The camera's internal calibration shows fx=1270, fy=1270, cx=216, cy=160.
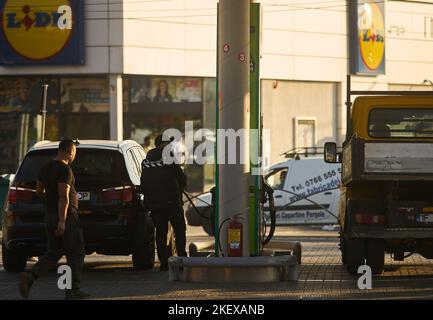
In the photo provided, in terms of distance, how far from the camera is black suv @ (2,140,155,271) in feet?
53.0

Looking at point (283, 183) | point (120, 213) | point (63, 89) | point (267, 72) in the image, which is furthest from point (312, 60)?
point (120, 213)

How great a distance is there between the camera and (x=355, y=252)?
15.6 m

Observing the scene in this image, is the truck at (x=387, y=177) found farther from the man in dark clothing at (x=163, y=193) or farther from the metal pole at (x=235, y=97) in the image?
the man in dark clothing at (x=163, y=193)

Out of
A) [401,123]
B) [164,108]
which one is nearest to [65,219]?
[401,123]

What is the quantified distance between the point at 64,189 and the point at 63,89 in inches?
1048

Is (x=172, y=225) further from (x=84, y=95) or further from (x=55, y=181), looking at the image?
(x=84, y=95)

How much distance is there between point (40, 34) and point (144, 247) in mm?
22535

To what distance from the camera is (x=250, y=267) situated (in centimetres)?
1470

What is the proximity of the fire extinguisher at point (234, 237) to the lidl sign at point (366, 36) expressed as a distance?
94.4 ft

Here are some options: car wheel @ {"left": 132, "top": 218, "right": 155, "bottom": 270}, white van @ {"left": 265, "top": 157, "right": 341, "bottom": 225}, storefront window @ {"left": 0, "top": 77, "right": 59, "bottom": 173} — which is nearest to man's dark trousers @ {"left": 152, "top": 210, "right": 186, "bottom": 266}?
car wheel @ {"left": 132, "top": 218, "right": 155, "bottom": 270}

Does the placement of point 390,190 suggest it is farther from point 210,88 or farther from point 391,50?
point 391,50

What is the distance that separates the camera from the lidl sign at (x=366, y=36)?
143 feet

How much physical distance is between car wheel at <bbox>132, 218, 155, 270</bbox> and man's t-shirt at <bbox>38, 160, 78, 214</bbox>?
3.22m

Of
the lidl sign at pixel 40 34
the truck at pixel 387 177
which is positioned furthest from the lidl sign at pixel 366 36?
the truck at pixel 387 177
